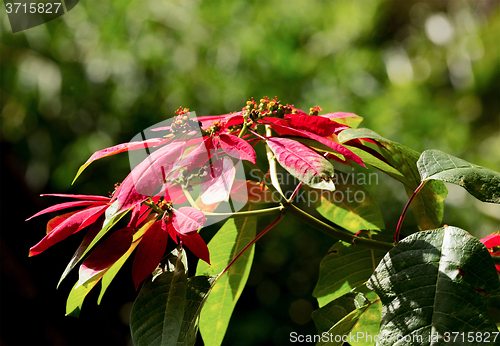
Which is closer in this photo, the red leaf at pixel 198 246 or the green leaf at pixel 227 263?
the red leaf at pixel 198 246

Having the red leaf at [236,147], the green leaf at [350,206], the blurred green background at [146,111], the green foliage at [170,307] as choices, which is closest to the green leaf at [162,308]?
the green foliage at [170,307]

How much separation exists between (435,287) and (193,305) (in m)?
0.19

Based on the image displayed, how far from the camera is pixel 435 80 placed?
2.49m

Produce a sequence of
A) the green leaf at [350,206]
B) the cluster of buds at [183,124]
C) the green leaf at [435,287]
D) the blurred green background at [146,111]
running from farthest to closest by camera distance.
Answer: the blurred green background at [146,111] < the green leaf at [350,206] < the cluster of buds at [183,124] < the green leaf at [435,287]

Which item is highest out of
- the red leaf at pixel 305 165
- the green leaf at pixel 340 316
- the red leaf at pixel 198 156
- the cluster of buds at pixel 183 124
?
the cluster of buds at pixel 183 124

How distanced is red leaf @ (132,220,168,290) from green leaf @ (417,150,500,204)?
0.23m

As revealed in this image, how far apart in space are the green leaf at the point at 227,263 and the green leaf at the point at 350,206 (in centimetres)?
10

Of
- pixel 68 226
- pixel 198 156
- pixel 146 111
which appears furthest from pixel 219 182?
pixel 146 111

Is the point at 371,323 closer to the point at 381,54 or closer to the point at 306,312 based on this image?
the point at 306,312

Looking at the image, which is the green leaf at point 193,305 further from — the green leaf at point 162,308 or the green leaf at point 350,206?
the green leaf at point 350,206

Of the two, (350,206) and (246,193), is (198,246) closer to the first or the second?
(246,193)

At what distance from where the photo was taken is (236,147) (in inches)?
12.0

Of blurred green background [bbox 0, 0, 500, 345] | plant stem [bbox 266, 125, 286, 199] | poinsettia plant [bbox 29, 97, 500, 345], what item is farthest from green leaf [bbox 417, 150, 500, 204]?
blurred green background [bbox 0, 0, 500, 345]

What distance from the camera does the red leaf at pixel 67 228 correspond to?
11.8 inches
